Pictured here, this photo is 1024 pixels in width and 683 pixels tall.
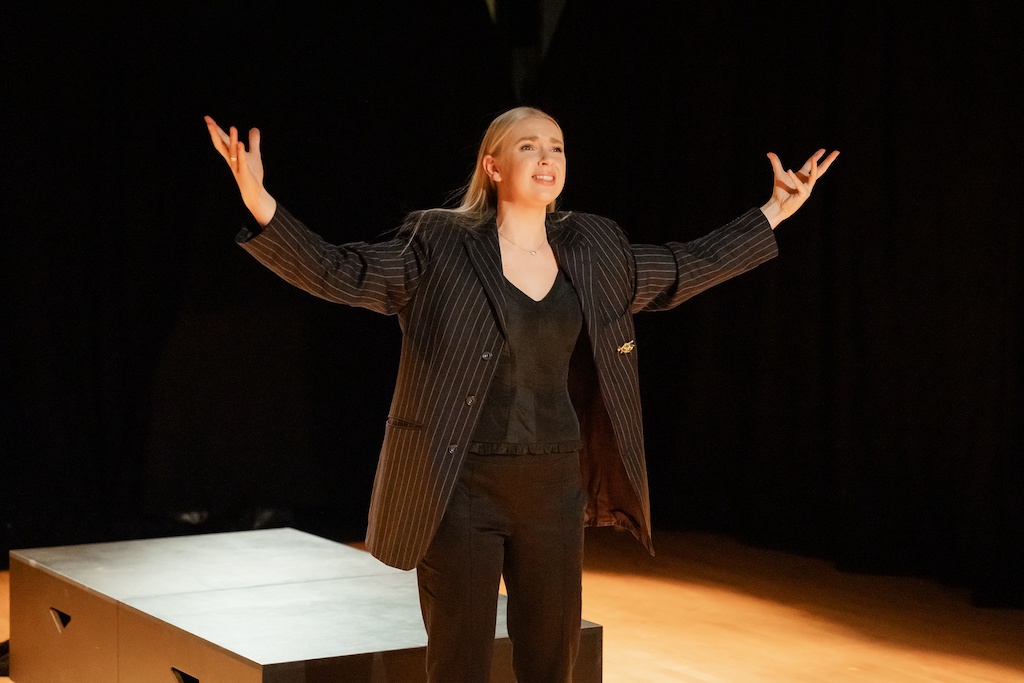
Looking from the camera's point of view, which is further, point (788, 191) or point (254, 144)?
point (788, 191)

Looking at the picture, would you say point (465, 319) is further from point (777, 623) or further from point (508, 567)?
point (777, 623)

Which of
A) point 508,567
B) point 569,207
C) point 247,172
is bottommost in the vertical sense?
point 508,567

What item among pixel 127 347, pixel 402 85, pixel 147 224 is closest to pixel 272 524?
pixel 127 347

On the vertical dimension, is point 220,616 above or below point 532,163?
below

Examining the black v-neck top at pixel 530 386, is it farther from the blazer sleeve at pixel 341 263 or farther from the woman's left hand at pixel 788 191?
the woman's left hand at pixel 788 191

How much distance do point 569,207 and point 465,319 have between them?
14.9ft

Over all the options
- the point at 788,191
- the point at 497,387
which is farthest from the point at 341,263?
the point at 788,191

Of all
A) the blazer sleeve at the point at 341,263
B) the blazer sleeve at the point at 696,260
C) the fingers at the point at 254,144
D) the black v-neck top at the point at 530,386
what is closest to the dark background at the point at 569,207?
the blazer sleeve at the point at 696,260

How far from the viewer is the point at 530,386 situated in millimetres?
2115

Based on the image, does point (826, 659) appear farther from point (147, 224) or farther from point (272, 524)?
point (147, 224)

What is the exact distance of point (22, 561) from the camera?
11.7 ft

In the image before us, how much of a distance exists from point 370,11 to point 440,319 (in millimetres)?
4391

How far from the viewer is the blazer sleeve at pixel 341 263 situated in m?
1.99

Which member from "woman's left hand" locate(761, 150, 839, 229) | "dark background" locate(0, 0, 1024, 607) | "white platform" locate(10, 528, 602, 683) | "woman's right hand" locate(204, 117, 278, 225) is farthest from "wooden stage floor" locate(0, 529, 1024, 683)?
"woman's right hand" locate(204, 117, 278, 225)
